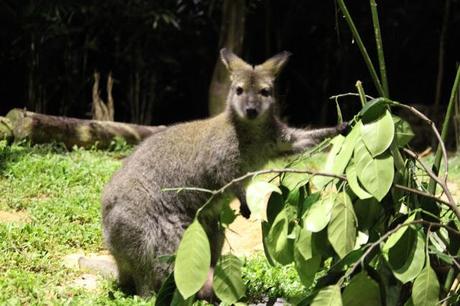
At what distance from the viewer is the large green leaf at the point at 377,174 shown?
311 cm

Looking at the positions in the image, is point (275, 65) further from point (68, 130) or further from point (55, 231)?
point (68, 130)

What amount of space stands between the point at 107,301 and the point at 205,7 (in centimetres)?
865

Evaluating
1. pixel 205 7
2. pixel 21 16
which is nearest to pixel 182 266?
pixel 21 16

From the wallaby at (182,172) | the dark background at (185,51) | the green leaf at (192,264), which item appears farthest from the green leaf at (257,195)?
the dark background at (185,51)

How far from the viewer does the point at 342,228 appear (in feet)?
10.5

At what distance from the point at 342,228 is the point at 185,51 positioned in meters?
10.3

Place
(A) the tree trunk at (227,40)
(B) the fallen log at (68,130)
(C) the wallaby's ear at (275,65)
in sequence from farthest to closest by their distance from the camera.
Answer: (A) the tree trunk at (227,40) → (B) the fallen log at (68,130) → (C) the wallaby's ear at (275,65)

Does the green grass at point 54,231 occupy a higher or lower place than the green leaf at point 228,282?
lower

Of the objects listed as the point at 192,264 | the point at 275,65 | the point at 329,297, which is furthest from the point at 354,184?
the point at 275,65

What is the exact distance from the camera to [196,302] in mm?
4625

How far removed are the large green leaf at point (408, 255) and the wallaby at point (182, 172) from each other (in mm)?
1643

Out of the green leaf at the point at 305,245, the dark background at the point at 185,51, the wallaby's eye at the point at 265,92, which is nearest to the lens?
the green leaf at the point at 305,245

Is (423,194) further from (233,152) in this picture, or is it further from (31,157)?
(31,157)

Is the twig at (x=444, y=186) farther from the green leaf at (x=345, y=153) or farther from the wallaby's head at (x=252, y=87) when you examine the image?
the wallaby's head at (x=252, y=87)
